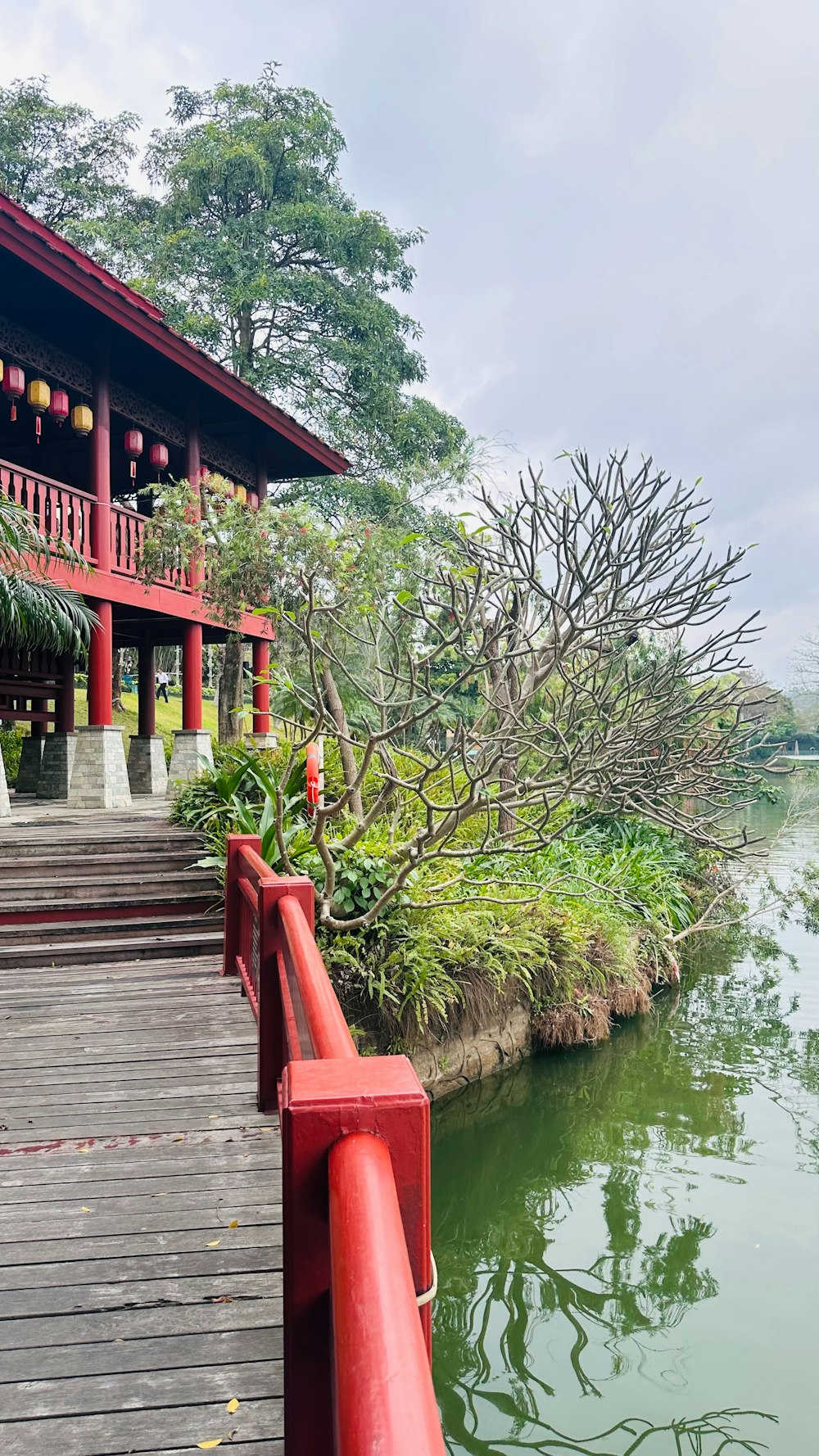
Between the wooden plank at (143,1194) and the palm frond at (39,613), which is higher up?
the palm frond at (39,613)

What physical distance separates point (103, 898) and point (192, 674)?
262 inches

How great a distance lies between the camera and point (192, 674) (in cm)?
1314

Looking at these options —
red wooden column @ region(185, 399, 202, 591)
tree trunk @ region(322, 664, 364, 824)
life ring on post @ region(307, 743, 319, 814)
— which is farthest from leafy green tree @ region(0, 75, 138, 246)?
life ring on post @ region(307, 743, 319, 814)

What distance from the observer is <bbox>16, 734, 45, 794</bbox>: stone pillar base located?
13.5 m

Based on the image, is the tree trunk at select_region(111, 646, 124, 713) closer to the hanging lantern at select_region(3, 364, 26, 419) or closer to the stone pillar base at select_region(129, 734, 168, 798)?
the stone pillar base at select_region(129, 734, 168, 798)

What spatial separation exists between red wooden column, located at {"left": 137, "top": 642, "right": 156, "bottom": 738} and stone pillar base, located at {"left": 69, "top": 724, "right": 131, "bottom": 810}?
164 inches

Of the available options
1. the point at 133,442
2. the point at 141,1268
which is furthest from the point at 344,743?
the point at 133,442

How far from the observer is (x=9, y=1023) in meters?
4.69

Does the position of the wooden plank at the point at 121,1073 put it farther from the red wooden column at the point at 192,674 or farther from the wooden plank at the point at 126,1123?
the red wooden column at the point at 192,674

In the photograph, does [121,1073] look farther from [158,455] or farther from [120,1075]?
[158,455]

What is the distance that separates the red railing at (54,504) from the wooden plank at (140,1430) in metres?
9.16

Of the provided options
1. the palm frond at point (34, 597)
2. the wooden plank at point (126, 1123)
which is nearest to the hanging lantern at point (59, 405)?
the palm frond at point (34, 597)

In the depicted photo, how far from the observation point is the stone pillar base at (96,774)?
10406 millimetres

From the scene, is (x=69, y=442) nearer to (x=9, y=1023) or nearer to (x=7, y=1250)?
(x=9, y=1023)
